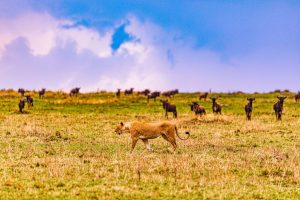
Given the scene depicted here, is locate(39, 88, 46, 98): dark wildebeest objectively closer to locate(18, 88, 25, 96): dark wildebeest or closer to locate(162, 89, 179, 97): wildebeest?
locate(18, 88, 25, 96): dark wildebeest

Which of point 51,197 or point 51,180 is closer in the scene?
point 51,197

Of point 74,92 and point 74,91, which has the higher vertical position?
point 74,91

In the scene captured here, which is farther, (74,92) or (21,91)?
(21,91)

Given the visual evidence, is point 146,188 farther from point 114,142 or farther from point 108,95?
point 108,95

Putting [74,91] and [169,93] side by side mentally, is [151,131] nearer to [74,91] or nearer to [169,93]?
[74,91]

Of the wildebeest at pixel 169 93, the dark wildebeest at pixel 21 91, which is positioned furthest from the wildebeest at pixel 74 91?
the wildebeest at pixel 169 93

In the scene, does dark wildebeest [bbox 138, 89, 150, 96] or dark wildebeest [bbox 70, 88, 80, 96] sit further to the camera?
dark wildebeest [bbox 138, 89, 150, 96]

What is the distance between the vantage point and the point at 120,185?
49.1ft

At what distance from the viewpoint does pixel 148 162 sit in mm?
18812

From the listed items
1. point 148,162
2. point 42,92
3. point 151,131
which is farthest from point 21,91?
point 148,162

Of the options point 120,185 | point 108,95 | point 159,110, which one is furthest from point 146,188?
point 108,95

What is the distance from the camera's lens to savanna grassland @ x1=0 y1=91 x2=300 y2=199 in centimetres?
1442

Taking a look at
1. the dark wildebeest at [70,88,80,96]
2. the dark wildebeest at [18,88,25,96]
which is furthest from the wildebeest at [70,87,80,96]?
Answer: the dark wildebeest at [18,88,25,96]

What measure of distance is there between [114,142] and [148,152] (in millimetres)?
4225
